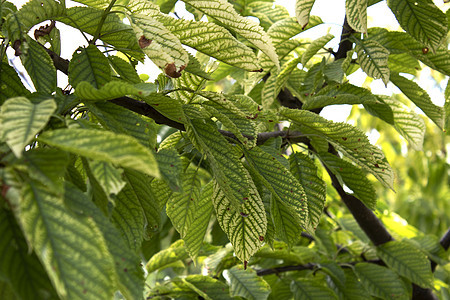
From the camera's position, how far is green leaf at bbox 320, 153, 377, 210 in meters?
0.89

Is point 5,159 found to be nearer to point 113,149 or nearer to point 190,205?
point 113,149

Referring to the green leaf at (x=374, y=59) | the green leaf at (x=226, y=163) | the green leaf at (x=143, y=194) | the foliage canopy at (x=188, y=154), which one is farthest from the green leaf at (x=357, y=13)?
the green leaf at (x=143, y=194)

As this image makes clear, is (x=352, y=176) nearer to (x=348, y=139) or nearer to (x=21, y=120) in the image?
(x=348, y=139)

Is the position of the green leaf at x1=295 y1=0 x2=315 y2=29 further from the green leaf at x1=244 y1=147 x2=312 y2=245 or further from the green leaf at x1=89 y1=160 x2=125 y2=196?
the green leaf at x1=89 y1=160 x2=125 y2=196

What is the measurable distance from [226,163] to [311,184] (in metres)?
0.27

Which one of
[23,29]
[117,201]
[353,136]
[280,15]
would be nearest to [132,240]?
[117,201]

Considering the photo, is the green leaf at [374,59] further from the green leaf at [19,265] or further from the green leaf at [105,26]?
the green leaf at [19,265]

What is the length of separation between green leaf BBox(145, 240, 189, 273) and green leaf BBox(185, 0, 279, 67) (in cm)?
57

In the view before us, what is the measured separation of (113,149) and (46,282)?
0.42 feet

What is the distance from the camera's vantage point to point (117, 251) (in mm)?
438

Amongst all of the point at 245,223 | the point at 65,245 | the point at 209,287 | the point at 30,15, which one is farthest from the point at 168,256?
the point at 65,245

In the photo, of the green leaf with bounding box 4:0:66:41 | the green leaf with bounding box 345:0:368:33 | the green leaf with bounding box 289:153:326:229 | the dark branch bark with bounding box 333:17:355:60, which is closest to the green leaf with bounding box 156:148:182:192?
the green leaf with bounding box 4:0:66:41

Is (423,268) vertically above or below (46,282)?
below

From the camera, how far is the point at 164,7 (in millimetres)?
1220
